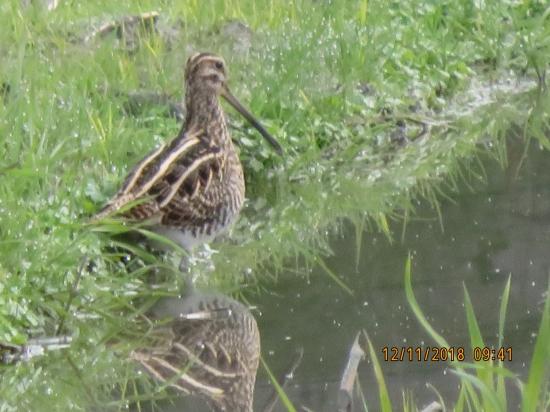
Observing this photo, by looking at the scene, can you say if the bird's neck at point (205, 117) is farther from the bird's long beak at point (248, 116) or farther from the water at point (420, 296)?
the water at point (420, 296)

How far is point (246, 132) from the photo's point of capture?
6.23 meters

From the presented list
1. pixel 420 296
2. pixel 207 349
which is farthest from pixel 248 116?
pixel 207 349

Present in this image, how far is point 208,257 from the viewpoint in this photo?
5160 millimetres

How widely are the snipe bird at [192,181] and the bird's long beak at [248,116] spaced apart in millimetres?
171

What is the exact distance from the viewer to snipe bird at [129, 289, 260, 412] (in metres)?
3.79

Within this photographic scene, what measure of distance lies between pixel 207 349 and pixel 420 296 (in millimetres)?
888

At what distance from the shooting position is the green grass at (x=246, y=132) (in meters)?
4.13

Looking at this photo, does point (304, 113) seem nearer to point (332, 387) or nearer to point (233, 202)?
point (233, 202)

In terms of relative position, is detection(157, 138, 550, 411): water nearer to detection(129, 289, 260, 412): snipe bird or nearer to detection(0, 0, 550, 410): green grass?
detection(129, 289, 260, 412): snipe bird

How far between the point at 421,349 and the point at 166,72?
292cm

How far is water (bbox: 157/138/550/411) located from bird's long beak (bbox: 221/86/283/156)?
2.30ft
